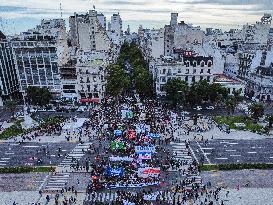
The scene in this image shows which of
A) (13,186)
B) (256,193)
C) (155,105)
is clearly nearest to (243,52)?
(155,105)

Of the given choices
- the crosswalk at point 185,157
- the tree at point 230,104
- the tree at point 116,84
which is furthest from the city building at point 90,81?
the crosswalk at point 185,157

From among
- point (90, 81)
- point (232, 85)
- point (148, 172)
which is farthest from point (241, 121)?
point (90, 81)

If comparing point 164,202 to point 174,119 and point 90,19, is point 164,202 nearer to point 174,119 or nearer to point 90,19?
point 174,119

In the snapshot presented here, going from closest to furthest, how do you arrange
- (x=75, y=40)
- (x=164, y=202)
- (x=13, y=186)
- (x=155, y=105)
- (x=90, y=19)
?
(x=164, y=202) < (x=13, y=186) < (x=155, y=105) < (x=90, y=19) < (x=75, y=40)

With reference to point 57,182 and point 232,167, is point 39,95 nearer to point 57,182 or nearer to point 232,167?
point 57,182

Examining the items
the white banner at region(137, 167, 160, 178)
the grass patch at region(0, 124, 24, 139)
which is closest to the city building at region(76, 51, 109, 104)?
the grass patch at region(0, 124, 24, 139)

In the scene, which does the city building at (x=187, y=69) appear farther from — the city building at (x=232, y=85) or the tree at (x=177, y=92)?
the tree at (x=177, y=92)
